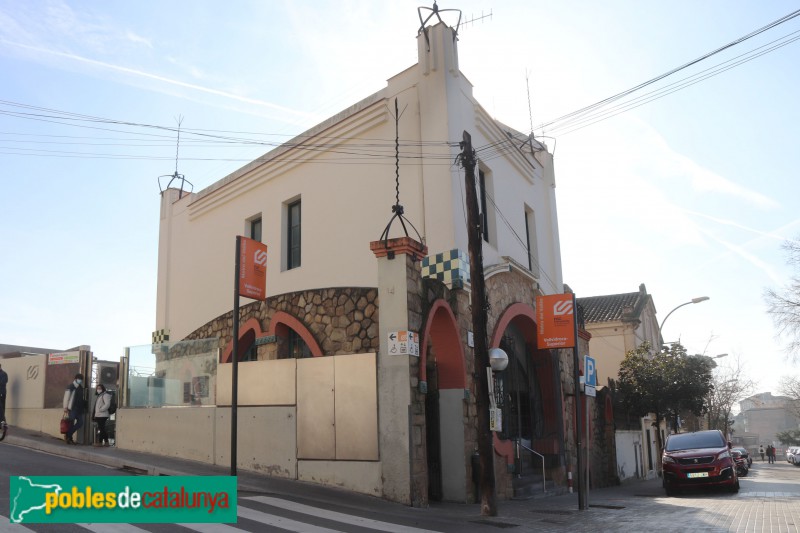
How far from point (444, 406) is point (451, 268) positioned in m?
2.86

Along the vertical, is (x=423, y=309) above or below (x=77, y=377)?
above

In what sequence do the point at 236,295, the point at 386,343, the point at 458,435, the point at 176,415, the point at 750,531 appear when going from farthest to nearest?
the point at 176,415, the point at 458,435, the point at 386,343, the point at 236,295, the point at 750,531

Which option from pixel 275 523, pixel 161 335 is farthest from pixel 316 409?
pixel 161 335

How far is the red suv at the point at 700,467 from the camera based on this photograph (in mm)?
15852

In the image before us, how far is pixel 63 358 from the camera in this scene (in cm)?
1684

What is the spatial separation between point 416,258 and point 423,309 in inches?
36.9

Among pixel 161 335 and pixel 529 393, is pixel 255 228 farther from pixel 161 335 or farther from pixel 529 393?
pixel 529 393

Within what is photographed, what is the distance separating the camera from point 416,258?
1177cm

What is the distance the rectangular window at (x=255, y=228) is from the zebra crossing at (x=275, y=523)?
35.1ft

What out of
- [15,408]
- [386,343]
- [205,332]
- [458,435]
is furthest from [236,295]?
[15,408]

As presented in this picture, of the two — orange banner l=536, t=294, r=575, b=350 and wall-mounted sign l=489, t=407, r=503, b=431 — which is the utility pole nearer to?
wall-mounted sign l=489, t=407, r=503, b=431

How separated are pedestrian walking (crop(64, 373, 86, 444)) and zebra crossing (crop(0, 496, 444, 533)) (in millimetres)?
7695

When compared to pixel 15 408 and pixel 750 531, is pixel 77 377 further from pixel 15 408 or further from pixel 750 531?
pixel 750 531
